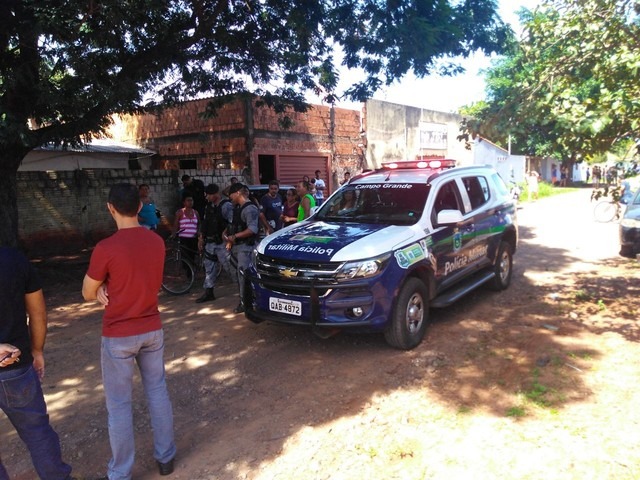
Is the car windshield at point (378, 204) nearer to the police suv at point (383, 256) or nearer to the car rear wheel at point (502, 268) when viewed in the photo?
the police suv at point (383, 256)

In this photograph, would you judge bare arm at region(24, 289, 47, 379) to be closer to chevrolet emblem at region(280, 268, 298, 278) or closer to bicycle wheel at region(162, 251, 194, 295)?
chevrolet emblem at region(280, 268, 298, 278)

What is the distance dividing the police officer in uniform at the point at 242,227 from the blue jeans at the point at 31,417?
3474 millimetres

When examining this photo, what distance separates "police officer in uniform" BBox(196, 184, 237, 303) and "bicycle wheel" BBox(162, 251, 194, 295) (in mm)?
751

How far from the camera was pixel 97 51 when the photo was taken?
745 cm

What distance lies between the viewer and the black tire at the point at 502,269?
7.14 m

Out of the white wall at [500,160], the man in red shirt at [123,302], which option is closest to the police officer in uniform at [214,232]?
the man in red shirt at [123,302]

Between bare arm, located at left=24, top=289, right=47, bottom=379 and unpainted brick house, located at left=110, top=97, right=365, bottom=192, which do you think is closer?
bare arm, located at left=24, top=289, right=47, bottom=379

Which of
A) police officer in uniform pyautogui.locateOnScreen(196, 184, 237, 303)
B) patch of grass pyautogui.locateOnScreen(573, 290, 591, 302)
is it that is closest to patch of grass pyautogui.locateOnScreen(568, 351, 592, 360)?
patch of grass pyautogui.locateOnScreen(573, 290, 591, 302)

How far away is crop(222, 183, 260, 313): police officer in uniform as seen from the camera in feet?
20.4

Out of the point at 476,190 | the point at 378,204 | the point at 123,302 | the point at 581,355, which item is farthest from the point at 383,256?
the point at 476,190

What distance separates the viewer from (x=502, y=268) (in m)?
7.31

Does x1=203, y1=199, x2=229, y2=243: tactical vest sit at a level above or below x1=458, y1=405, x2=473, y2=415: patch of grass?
above

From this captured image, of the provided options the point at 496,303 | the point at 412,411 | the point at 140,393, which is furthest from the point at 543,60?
the point at 140,393

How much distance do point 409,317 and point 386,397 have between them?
111cm
